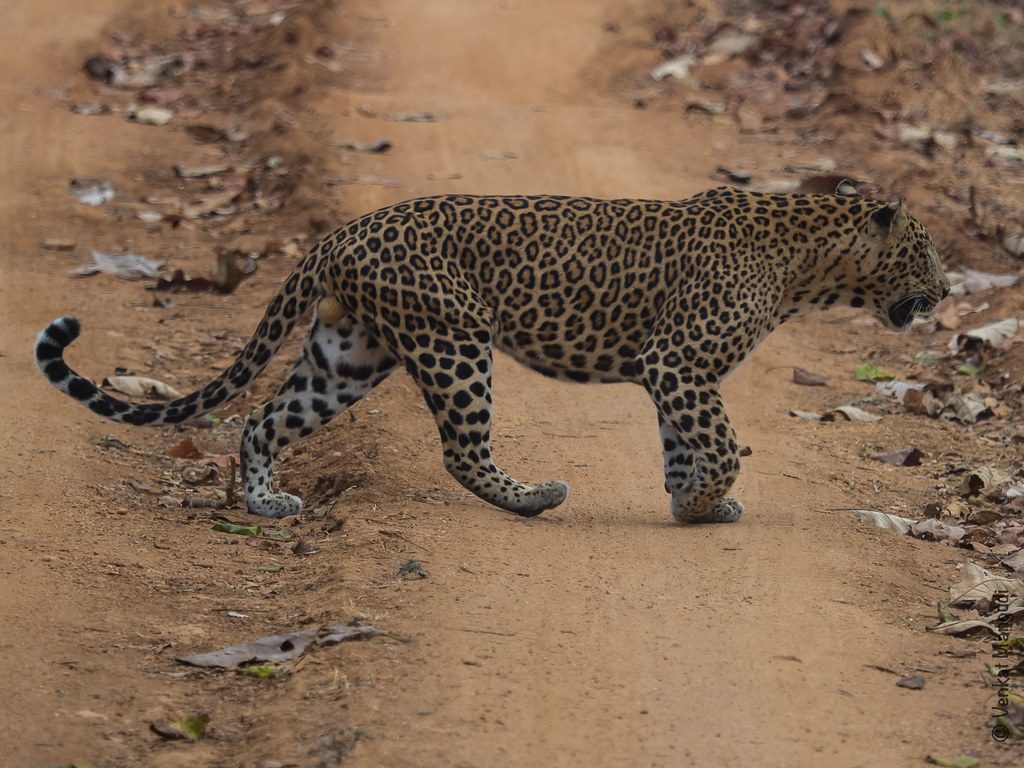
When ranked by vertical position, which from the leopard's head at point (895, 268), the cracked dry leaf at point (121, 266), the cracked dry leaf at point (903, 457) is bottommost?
the cracked dry leaf at point (121, 266)

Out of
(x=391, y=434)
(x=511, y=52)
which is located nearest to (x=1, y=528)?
(x=391, y=434)

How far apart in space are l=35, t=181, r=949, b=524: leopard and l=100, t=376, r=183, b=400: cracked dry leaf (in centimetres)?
176

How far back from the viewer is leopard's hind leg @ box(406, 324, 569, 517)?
22.8 feet

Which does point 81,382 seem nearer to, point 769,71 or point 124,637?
point 124,637

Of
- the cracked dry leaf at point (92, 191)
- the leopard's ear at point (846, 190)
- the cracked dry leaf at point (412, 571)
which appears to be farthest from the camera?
the cracked dry leaf at point (92, 191)

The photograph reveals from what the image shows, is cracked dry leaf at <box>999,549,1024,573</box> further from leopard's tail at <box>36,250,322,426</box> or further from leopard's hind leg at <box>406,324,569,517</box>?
leopard's tail at <box>36,250,322,426</box>

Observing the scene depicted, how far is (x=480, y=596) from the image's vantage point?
6008 millimetres

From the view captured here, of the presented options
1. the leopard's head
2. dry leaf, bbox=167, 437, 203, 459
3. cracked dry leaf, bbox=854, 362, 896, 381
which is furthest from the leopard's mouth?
dry leaf, bbox=167, 437, 203, 459

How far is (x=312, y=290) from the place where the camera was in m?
7.23

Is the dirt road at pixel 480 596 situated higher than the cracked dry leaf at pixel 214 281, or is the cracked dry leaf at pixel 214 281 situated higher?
the dirt road at pixel 480 596

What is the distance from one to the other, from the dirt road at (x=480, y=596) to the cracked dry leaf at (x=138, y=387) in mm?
328

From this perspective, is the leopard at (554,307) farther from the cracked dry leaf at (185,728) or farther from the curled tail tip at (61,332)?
the cracked dry leaf at (185,728)

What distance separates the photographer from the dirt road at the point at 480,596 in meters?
4.97

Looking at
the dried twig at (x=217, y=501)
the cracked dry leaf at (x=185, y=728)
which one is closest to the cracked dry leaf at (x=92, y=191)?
the dried twig at (x=217, y=501)
